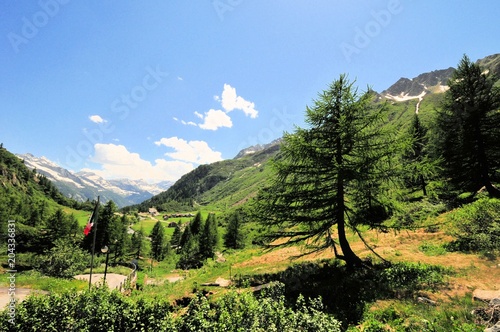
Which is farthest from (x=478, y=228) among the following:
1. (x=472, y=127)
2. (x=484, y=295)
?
(x=472, y=127)

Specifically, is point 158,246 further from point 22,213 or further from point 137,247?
point 22,213

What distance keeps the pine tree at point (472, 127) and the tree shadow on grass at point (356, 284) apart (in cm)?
1656

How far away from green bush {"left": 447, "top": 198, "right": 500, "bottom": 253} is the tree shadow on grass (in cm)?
483

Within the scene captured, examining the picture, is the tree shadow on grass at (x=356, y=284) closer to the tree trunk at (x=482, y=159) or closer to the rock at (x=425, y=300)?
the rock at (x=425, y=300)

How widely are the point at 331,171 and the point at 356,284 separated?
21.4ft

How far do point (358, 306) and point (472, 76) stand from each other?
2779cm

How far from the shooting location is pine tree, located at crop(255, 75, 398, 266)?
14.4m

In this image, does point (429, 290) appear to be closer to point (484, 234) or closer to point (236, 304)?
point (484, 234)

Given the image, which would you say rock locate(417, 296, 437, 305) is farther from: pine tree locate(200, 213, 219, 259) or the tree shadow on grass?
pine tree locate(200, 213, 219, 259)

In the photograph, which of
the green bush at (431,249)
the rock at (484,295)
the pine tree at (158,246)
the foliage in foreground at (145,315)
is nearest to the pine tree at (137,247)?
the pine tree at (158,246)

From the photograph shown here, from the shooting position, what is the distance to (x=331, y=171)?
1468cm

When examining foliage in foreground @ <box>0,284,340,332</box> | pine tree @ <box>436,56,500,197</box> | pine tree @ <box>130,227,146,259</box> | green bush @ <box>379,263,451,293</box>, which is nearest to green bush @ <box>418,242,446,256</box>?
green bush @ <box>379,263,451,293</box>

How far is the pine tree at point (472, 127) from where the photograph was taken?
76.8ft

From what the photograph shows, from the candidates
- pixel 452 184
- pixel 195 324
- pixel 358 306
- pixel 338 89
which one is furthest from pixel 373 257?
pixel 452 184
